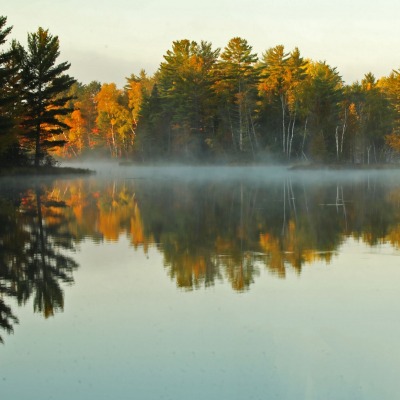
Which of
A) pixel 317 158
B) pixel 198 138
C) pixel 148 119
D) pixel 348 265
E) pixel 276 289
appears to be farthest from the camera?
pixel 148 119

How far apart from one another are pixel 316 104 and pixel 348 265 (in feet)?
263

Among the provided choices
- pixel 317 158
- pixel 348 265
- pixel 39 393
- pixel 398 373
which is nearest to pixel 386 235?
pixel 348 265

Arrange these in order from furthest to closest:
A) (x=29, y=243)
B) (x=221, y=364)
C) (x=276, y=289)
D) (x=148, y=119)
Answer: (x=148, y=119), (x=29, y=243), (x=276, y=289), (x=221, y=364)

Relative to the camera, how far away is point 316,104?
90812 mm

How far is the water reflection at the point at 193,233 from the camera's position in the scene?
39.0ft

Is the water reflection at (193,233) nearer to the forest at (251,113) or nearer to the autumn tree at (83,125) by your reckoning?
the forest at (251,113)

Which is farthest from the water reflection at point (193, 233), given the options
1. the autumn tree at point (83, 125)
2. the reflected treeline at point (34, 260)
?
the autumn tree at point (83, 125)

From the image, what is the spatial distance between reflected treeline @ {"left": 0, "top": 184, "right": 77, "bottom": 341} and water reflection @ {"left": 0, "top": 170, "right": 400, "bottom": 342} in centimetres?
2

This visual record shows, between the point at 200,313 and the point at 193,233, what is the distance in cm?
887

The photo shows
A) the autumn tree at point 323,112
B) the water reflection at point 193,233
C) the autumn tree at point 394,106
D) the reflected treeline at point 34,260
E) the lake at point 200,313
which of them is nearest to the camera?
the lake at point 200,313

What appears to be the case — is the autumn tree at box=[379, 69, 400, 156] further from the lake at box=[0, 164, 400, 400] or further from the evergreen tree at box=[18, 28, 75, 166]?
the lake at box=[0, 164, 400, 400]

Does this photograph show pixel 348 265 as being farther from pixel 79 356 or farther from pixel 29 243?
pixel 29 243

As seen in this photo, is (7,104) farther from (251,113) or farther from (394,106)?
(394,106)

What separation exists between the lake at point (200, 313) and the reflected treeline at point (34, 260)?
0.11ft
